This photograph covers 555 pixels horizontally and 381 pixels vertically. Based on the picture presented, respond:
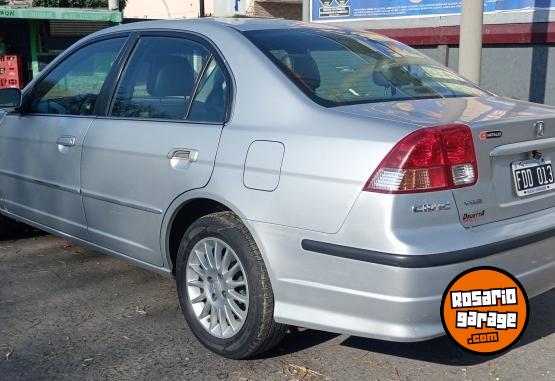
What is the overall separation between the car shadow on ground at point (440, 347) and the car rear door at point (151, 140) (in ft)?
4.14

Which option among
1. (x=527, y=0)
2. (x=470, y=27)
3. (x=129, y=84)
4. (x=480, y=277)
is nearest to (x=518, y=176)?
A: (x=480, y=277)

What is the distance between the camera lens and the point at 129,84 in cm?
412

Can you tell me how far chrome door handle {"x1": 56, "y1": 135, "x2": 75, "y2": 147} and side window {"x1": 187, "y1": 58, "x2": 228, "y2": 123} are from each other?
3.46 ft

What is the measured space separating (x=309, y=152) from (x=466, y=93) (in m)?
1.25

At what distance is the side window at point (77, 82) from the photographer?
14.2ft

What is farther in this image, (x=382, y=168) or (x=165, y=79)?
(x=165, y=79)

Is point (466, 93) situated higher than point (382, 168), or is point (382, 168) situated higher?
point (466, 93)

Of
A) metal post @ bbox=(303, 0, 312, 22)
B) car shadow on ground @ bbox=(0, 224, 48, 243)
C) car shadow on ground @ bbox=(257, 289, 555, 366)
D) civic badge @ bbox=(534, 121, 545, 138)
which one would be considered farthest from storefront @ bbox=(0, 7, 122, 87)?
civic badge @ bbox=(534, 121, 545, 138)

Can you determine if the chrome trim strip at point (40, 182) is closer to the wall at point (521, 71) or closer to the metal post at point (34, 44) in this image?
the wall at point (521, 71)

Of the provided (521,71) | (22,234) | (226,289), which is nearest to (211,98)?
(226,289)

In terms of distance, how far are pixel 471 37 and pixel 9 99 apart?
3904 mm

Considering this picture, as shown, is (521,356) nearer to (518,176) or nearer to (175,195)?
(518,176)

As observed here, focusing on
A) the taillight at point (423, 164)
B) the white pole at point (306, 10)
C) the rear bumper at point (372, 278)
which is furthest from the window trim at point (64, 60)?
the white pole at point (306, 10)

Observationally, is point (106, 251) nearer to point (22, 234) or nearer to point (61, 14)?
point (22, 234)
